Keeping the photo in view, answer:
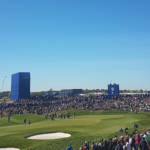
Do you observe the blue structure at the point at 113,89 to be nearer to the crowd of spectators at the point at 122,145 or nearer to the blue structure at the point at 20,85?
the blue structure at the point at 20,85

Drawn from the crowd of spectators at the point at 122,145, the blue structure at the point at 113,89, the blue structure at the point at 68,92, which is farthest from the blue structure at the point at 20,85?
the crowd of spectators at the point at 122,145

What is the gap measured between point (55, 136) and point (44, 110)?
3833cm

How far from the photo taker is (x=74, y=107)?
79.4 m

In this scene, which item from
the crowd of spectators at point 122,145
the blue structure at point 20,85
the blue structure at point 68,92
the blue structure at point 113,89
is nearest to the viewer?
the crowd of spectators at point 122,145

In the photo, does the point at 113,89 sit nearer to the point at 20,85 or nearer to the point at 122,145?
the point at 20,85

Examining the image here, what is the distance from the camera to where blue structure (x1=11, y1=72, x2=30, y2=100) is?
100.0m

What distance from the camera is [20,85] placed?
10038 cm

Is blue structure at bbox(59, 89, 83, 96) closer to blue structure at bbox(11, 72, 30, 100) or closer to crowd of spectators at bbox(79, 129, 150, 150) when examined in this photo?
blue structure at bbox(11, 72, 30, 100)

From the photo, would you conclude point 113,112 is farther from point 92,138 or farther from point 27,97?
point 27,97

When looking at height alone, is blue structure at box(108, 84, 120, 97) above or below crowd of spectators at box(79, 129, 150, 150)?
above

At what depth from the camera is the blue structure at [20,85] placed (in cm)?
9996

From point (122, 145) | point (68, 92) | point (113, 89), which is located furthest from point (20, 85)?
point (122, 145)

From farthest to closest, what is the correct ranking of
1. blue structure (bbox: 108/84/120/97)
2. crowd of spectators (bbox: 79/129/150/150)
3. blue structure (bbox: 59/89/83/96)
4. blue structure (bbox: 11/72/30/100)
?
blue structure (bbox: 59/89/83/96) → blue structure (bbox: 11/72/30/100) → blue structure (bbox: 108/84/120/97) → crowd of spectators (bbox: 79/129/150/150)

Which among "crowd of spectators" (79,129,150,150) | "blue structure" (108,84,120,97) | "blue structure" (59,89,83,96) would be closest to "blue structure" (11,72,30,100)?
"blue structure" (59,89,83,96)
